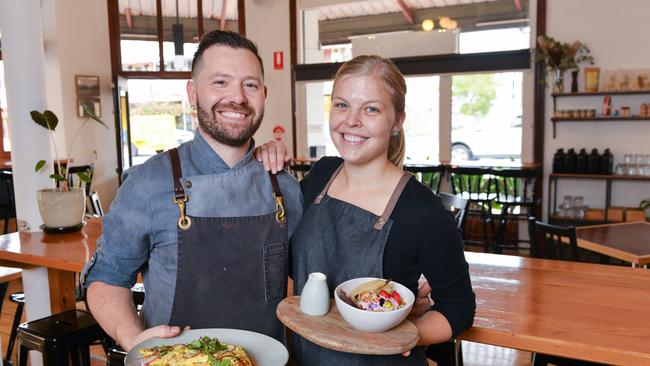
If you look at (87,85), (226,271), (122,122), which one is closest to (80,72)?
(87,85)

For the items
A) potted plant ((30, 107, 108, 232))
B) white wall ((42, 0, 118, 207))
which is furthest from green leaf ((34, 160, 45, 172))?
white wall ((42, 0, 118, 207))

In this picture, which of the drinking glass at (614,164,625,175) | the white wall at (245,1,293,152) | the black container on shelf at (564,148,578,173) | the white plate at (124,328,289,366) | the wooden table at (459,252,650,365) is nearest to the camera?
the white plate at (124,328,289,366)

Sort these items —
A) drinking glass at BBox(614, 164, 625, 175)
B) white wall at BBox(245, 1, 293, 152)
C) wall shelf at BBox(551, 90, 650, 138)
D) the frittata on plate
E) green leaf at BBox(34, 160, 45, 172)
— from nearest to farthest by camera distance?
the frittata on plate, green leaf at BBox(34, 160, 45, 172), wall shelf at BBox(551, 90, 650, 138), drinking glass at BBox(614, 164, 625, 175), white wall at BBox(245, 1, 293, 152)

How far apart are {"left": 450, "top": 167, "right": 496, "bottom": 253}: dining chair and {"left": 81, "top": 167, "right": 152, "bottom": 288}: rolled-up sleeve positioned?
4974 mm

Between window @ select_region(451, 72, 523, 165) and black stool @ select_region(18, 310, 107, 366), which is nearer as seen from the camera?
black stool @ select_region(18, 310, 107, 366)

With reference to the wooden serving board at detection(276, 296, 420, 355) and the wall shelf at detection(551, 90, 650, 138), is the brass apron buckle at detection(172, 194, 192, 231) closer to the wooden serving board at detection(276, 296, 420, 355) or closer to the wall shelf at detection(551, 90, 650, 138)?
the wooden serving board at detection(276, 296, 420, 355)

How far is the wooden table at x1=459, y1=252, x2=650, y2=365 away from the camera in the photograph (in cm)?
162

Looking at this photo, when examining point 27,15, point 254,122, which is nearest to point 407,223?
point 254,122

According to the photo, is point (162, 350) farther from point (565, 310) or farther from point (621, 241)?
point (621, 241)

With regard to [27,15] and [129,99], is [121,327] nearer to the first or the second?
[27,15]

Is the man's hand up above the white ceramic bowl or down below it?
below

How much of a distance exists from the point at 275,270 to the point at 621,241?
9.62ft

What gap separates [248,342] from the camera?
1.36m

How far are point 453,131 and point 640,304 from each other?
5607 mm
